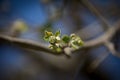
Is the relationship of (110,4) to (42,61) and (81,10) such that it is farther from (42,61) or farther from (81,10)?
(42,61)

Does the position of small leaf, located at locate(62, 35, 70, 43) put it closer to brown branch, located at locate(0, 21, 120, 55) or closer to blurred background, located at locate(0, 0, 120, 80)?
brown branch, located at locate(0, 21, 120, 55)

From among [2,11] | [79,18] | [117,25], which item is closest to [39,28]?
[2,11]

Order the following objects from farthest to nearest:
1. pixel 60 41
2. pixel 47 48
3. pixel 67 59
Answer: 1. pixel 67 59
2. pixel 47 48
3. pixel 60 41

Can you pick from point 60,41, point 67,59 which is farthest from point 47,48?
point 67,59

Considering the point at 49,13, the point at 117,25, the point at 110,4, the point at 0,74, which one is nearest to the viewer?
the point at 49,13

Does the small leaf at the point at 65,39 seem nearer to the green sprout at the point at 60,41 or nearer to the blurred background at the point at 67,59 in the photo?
the green sprout at the point at 60,41

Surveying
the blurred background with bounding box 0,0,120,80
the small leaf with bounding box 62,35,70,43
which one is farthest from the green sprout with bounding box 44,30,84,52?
the blurred background with bounding box 0,0,120,80

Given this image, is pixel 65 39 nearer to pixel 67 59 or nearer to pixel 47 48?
pixel 47 48

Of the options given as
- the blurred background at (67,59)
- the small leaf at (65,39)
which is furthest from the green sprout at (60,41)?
the blurred background at (67,59)
